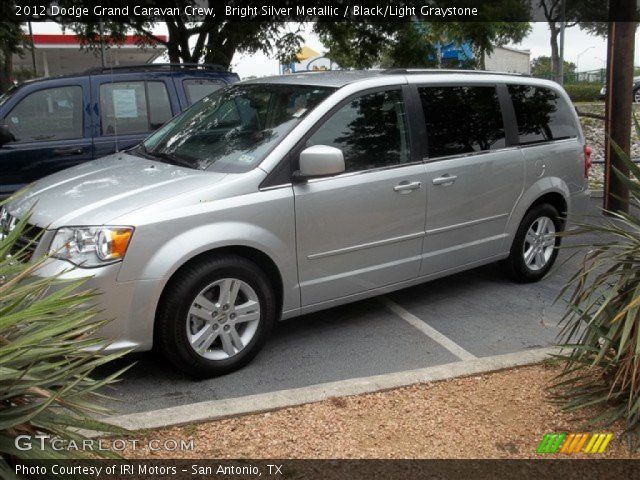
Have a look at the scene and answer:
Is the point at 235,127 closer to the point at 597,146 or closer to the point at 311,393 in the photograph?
the point at 311,393

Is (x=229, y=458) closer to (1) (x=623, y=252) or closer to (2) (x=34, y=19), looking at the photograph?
(1) (x=623, y=252)

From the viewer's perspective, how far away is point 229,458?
3320 millimetres

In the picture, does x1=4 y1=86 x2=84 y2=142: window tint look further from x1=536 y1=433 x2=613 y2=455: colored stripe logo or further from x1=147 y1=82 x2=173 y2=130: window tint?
x1=536 y1=433 x2=613 y2=455: colored stripe logo

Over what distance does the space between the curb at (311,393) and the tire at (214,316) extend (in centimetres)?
48

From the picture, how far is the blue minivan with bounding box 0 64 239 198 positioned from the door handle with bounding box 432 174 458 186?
11.7 ft

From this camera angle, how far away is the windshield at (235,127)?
4742mm

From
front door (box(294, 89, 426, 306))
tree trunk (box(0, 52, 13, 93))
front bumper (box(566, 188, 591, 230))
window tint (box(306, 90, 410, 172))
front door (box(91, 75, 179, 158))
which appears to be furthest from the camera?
tree trunk (box(0, 52, 13, 93))

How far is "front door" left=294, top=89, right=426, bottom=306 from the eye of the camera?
4738 millimetres

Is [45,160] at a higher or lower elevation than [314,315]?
higher

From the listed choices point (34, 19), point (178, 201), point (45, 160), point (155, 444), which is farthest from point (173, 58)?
point (155, 444)

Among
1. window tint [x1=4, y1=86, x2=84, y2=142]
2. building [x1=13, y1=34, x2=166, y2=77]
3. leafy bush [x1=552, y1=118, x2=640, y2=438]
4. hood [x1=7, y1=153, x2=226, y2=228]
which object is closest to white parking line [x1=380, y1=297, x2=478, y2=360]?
leafy bush [x1=552, y1=118, x2=640, y2=438]

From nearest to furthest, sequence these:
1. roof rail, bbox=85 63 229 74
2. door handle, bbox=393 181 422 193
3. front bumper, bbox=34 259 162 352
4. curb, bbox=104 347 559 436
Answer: curb, bbox=104 347 559 436 → front bumper, bbox=34 259 162 352 → door handle, bbox=393 181 422 193 → roof rail, bbox=85 63 229 74

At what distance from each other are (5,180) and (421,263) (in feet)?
13.9

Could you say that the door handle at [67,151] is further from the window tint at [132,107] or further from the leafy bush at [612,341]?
the leafy bush at [612,341]
